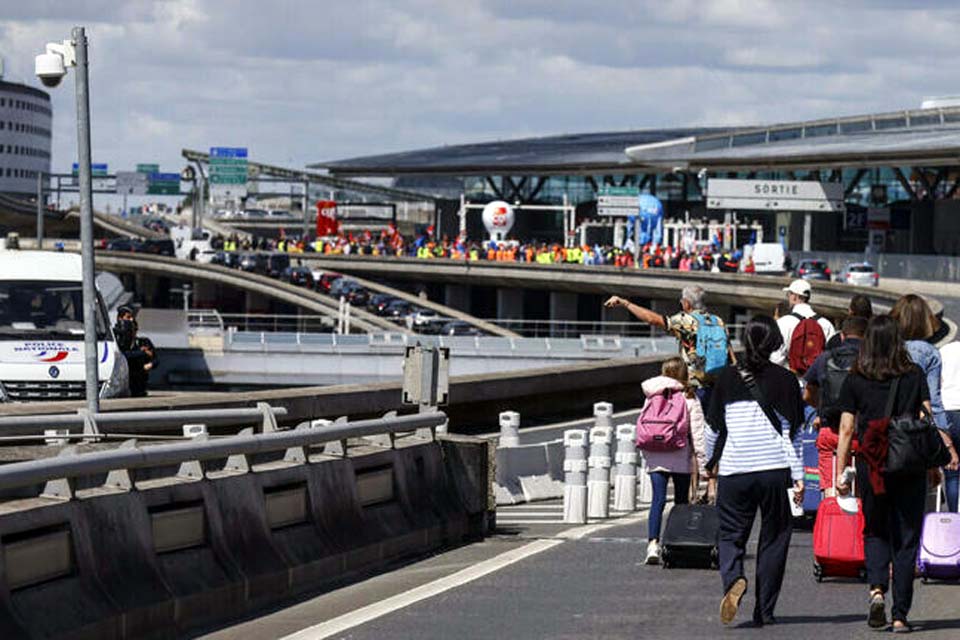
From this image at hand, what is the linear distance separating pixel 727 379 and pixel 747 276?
74624mm

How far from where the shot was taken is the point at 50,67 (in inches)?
884

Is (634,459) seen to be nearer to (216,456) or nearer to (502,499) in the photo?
(502,499)

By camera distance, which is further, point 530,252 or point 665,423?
point 530,252

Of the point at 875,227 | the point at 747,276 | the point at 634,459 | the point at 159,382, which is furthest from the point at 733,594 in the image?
the point at 875,227

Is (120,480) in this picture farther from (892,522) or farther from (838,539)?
(838,539)

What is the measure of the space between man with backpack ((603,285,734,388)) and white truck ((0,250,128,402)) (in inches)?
467

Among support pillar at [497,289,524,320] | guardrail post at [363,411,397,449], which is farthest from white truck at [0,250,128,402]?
support pillar at [497,289,524,320]

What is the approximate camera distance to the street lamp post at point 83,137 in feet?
70.0

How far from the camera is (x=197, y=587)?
11305 mm

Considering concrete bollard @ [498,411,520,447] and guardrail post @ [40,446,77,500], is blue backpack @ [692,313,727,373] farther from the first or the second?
concrete bollard @ [498,411,520,447]

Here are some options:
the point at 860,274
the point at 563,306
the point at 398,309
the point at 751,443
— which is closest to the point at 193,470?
the point at 751,443

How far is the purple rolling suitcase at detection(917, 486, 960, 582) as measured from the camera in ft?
41.0

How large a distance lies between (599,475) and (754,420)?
760cm

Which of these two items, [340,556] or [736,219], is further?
[736,219]
